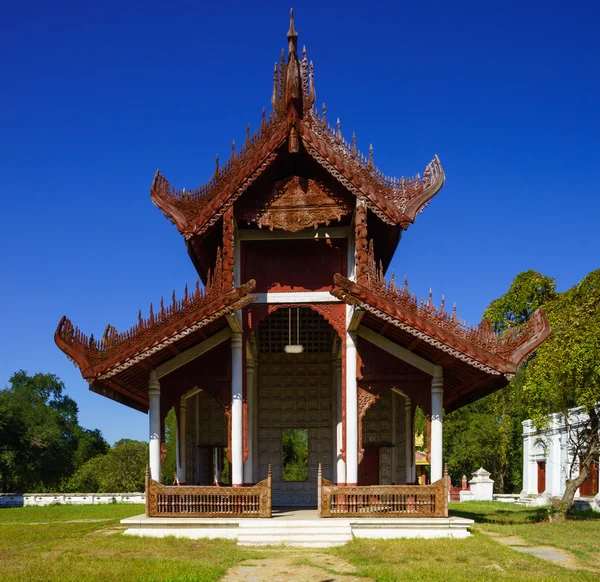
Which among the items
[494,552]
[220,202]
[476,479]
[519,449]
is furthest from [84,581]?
[519,449]

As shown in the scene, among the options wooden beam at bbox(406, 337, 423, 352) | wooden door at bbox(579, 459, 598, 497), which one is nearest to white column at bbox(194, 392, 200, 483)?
wooden beam at bbox(406, 337, 423, 352)

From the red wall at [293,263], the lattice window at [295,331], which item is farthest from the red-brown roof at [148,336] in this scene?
the lattice window at [295,331]

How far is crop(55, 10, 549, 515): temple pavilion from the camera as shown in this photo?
523 inches

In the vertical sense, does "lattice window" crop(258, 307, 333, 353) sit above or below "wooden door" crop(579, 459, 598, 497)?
above

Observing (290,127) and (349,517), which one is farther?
(290,127)

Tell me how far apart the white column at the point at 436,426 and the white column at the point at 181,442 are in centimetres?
552

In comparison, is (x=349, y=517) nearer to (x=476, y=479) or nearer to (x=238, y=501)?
(x=238, y=501)

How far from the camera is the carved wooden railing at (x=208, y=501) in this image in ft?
43.4

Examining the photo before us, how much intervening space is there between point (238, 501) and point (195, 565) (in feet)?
12.5

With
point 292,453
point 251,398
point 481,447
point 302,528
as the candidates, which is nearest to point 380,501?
point 302,528

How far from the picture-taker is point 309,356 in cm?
1930

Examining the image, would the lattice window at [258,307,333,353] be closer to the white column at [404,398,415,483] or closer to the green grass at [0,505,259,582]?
the white column at [404,398,415,483]

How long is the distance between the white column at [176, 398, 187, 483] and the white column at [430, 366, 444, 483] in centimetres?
552

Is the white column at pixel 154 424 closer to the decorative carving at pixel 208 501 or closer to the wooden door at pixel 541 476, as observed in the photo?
the decorative carving at pixel 208 501
